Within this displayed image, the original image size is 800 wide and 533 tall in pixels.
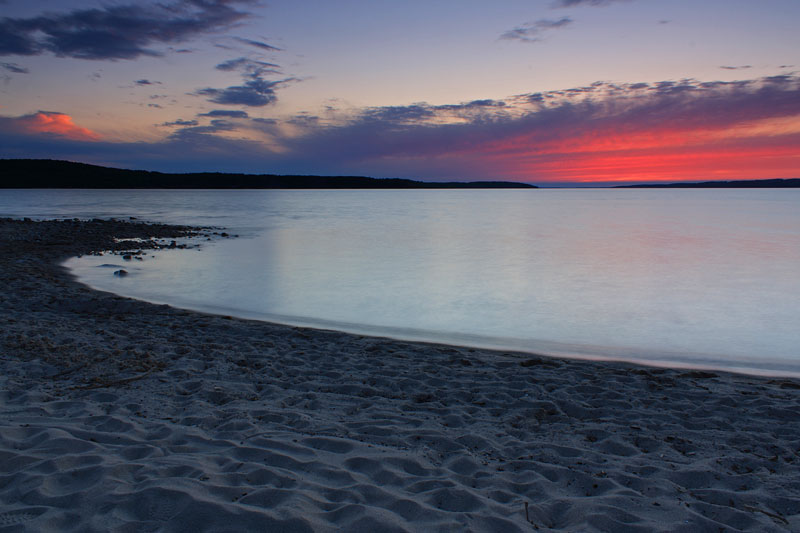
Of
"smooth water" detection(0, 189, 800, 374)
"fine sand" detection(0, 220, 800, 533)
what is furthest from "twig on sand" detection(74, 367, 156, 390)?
"smooth water" detection(0, 189, 800, 374)

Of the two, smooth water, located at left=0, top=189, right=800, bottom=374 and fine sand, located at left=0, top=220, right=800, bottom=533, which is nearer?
fine sand, located at left=0, top=220, right=800, bottom=533

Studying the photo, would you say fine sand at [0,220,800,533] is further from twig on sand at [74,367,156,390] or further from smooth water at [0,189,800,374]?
smooth water at [0,189,800,374]

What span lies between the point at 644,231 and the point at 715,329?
2281 centimetres

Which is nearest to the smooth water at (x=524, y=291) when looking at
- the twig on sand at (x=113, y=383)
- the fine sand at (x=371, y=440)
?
the fine sand at (x=371, y=440)

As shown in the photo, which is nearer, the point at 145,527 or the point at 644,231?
the point at 145,527

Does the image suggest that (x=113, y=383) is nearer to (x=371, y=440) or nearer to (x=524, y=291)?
(x=371, y=440)

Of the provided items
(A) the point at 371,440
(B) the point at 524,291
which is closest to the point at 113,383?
(A) the point at 371,440

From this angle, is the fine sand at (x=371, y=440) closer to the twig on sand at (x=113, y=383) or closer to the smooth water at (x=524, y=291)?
the twig on sand at (x=113, y=383)

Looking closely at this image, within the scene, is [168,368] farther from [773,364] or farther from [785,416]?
[773,364]

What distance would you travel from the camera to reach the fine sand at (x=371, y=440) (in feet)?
9.30

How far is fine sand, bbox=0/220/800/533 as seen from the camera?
2836mm

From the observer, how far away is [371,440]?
392cm

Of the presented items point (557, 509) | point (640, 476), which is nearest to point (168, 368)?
point (557, 509)

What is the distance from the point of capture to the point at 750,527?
284 centimetres
